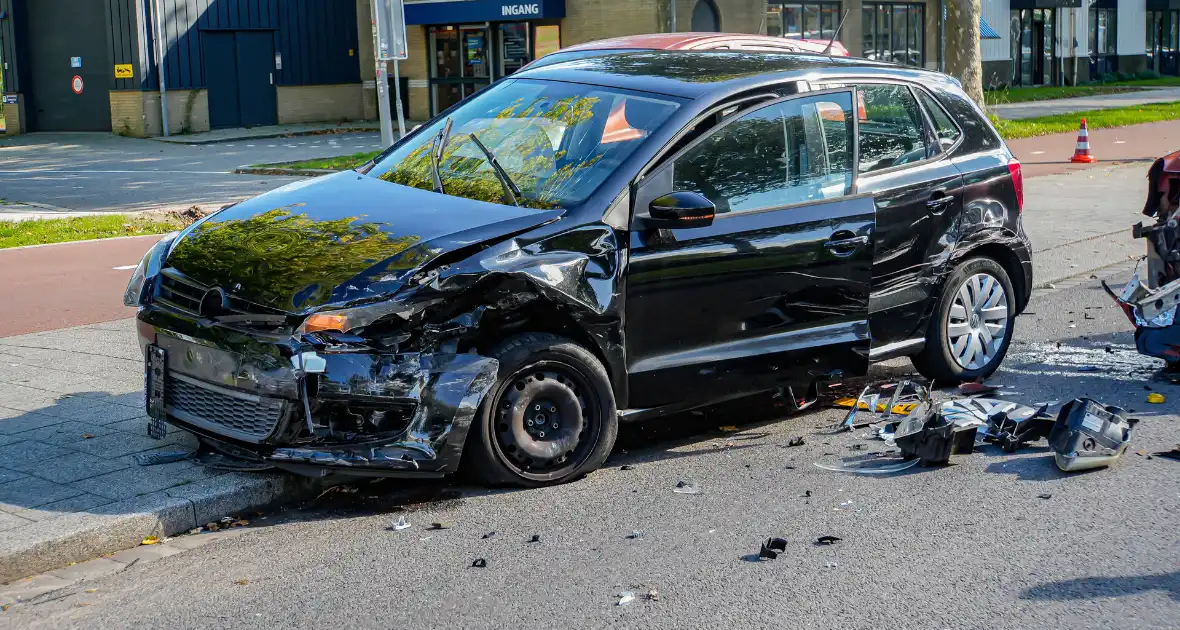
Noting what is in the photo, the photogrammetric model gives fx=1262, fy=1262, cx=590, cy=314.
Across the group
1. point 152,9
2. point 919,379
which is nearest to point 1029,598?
point 919,379

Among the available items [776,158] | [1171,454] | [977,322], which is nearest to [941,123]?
[977,322]

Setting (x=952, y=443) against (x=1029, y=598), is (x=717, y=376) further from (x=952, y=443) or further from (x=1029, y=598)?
(x=1029, y=598)

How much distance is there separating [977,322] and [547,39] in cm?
2693

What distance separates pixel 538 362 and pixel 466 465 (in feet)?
1.75

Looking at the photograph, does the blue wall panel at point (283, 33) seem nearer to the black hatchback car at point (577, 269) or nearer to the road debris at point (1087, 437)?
the black hatchback car at point (577, 269)

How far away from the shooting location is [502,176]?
5.84m

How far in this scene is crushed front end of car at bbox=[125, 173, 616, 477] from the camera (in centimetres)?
495

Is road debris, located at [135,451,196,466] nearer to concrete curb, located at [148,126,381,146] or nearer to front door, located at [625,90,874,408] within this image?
front door, located at [625,90,874,408]

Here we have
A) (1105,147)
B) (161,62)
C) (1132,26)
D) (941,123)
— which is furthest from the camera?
(1132,26)

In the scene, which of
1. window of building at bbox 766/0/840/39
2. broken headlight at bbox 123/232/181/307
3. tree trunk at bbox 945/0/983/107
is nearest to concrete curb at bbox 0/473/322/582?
broken headlight at bbox 123/232/181/307

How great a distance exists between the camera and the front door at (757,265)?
18.5 ft

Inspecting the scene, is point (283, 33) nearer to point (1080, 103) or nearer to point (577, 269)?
point (1080, 103)

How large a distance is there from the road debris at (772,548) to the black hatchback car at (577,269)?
1.07 metres

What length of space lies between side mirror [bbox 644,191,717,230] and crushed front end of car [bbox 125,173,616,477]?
0.78ft
